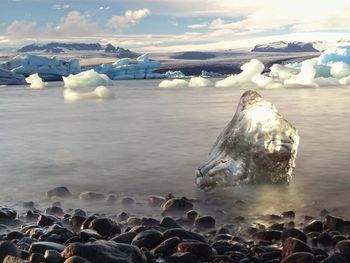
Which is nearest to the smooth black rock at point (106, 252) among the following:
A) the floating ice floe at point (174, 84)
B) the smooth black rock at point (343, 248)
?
the smooth black rock at point (343, 248)

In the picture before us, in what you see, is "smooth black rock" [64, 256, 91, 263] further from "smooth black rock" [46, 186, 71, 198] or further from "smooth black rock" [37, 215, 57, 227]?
"smooth black rock" [46, 186, 71, 198]

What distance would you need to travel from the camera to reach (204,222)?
5.22 m

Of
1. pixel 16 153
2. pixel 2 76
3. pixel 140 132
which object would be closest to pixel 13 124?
pixel 140 132

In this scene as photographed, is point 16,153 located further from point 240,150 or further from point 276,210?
point 276,210

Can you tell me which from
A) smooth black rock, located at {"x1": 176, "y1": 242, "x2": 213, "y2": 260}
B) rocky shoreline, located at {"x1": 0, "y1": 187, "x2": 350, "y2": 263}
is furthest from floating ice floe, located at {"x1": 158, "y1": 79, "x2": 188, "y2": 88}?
smooth black rock, located at {"x1": 176, "y1": 242, "x2": 213, "y2": 260}

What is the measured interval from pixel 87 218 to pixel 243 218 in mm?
1593

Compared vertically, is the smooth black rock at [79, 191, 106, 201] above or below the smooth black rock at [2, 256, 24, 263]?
below

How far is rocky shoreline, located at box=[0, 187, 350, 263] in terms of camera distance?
3.92 meters

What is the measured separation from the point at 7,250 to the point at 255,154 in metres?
3.71

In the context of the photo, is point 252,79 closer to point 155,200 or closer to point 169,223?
point 155,200

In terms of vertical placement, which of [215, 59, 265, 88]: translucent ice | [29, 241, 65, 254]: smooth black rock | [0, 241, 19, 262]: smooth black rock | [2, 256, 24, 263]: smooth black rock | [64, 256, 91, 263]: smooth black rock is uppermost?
[64, 256, 91, 263]: smooth black rock

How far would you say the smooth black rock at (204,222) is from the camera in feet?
16.9

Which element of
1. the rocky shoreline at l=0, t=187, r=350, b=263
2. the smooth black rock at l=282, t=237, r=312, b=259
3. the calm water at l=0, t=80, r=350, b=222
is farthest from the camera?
the calm water at l=0, t=80, r=350, b=222

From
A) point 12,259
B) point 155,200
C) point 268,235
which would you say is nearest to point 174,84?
point 155,200
